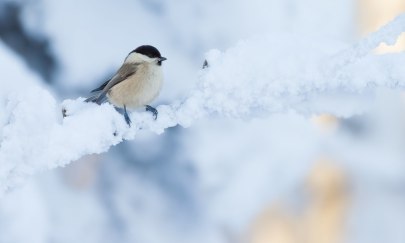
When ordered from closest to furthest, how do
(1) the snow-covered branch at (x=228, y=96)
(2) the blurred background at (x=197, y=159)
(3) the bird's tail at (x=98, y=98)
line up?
1. (1) the snow-covered branch at (x=228, y=96)
2. (3) the bird's tail at (x=98, y=98)
3. (2) the blurred background at (x=197, y=159)

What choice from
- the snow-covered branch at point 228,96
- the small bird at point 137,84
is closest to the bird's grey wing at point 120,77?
the small bird at point 137,84

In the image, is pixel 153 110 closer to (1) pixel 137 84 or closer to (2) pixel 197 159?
(1) pixel 137 84

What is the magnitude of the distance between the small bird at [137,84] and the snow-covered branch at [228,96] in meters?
0.14

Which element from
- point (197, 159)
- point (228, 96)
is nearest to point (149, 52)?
point (228, 96)

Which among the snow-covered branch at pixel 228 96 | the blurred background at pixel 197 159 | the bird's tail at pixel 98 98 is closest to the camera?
the snow-covered branch at pixel 228 96

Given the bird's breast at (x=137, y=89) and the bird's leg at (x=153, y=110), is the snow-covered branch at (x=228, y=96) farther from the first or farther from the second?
the bird's breast at (x=137, y=89)

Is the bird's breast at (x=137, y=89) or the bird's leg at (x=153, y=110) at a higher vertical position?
the bird's breast at (x=137, y=89)

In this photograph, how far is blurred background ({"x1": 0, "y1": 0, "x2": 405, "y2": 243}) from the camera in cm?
165

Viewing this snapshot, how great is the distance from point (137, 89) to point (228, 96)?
9.3 inches

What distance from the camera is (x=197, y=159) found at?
2008 mm

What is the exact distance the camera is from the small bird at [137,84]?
3.55ft

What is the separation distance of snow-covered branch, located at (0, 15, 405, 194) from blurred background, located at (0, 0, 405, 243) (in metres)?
0.63

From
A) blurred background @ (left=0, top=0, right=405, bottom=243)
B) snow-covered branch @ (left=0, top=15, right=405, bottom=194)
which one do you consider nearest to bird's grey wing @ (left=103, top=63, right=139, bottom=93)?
snow-covered branch @ (left=0, top=15, right=405, bottom=194)

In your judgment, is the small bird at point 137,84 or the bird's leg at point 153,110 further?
the small bird at point 137,84
